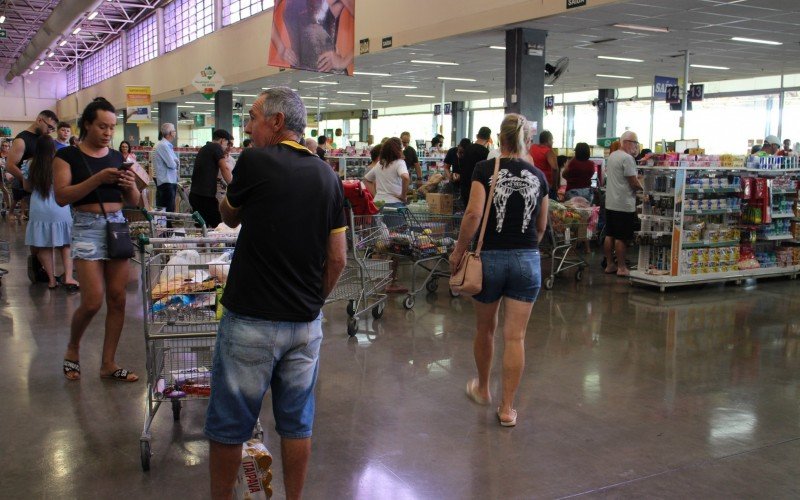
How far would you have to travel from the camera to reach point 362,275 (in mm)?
6301

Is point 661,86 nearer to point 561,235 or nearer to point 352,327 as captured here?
point 561,235

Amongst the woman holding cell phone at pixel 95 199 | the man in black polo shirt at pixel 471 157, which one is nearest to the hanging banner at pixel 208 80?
the man in black polo shirt at pixel 471 157

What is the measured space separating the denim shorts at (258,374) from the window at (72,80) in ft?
155

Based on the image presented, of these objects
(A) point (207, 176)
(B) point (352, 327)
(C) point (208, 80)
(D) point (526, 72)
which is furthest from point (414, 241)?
(C) point (208, 80)

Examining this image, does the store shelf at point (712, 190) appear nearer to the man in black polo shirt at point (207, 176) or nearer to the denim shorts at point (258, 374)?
the man in black polo shirt at point (207, 176)

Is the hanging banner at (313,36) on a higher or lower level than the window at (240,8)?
lower

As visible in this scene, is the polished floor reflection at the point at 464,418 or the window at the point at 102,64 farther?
the window at the point at 102,64

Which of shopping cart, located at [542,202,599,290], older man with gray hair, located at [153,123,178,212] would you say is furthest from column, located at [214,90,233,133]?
shopping cart, located at [542,202,599,290]

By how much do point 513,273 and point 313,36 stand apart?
659 cm

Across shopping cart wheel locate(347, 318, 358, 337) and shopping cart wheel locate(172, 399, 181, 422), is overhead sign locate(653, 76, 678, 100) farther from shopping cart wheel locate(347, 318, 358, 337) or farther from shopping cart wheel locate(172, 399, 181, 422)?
shopping cart wheel locate(172, 399, 181, 422)

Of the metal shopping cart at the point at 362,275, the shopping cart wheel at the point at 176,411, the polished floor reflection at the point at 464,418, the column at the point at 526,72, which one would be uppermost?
the column at the point at 526,72

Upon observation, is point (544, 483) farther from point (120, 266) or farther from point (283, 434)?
point (120, 266)

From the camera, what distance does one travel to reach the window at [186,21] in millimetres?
24562

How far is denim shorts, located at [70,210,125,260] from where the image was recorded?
4.38 metres
